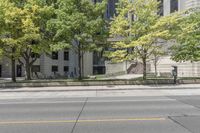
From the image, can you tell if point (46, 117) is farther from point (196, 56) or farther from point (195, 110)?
point (196, 56)

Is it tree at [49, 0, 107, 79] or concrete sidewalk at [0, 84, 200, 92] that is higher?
tree at [49, 0, 107, 79]

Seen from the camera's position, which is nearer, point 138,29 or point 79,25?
point 138,29

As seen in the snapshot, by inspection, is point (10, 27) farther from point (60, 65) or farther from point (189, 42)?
point (60, 65)

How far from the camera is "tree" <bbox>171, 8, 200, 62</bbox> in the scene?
33.5 m

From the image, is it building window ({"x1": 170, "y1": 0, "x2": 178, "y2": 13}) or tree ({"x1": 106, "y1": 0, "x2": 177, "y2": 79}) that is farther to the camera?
building window ({"x1": 170, "y1": 0, "x2": 178, "y2": 13})

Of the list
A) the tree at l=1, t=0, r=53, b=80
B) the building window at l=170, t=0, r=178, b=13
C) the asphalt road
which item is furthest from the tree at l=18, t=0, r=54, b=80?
the building window at l=170, t=0, r=178, b=13

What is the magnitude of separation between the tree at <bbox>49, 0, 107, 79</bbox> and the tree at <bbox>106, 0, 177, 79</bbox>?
1.38 meters

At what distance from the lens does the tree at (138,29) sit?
31.9 metres

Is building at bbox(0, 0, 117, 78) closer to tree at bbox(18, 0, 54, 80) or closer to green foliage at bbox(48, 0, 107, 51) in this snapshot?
tree at bbox(18, 0, 54, 80)

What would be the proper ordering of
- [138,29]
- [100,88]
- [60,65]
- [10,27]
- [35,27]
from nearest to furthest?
[100,88] → [138,29] → [10,27] → [35,27] → [60,65]

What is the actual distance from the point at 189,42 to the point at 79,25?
9590 mm

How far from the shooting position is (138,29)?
32.2m

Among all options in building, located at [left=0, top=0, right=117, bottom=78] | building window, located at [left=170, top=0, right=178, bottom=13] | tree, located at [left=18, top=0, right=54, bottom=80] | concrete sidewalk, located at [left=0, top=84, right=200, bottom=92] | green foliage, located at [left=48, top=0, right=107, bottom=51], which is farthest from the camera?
building, located at [left=0, top=0, right=117, bottom=78]

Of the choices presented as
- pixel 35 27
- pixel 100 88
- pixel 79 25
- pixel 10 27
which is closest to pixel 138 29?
pixel 79 25
